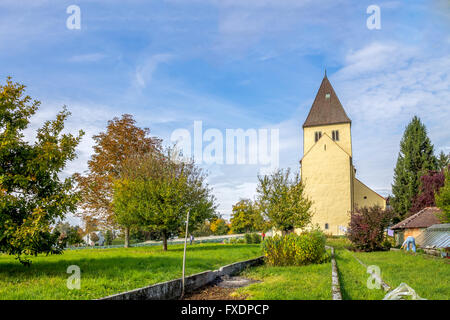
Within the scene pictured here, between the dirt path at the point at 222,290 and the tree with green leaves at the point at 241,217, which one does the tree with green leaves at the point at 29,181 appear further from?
the tree with green leaves at the point at 241,217

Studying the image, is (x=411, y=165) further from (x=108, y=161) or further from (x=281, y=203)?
(x=108, y=161)

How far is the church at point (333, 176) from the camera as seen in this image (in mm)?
51375

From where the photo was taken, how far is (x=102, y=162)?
33156mm

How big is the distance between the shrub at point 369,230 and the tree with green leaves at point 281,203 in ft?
13.6

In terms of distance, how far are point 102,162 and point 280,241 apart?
75.3ft

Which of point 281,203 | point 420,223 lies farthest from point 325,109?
point 281,203

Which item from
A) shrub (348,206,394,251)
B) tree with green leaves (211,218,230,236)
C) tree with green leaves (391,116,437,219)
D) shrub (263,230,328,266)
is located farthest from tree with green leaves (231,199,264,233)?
shrub (263,230,328,266)

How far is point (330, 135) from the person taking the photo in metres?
59.0

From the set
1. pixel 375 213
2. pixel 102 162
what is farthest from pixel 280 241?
pixel 102 162

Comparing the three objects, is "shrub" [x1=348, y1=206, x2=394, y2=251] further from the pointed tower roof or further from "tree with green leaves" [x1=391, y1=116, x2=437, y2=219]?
the pointed tower roof

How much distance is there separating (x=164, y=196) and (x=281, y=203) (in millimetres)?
10053

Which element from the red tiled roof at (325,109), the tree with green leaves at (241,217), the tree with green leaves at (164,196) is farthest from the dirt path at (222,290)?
the tree with green leaves at (241,217)

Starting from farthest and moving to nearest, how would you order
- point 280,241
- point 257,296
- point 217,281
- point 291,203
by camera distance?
point 291,203
point 280,241
point 217,281
point 257,296
